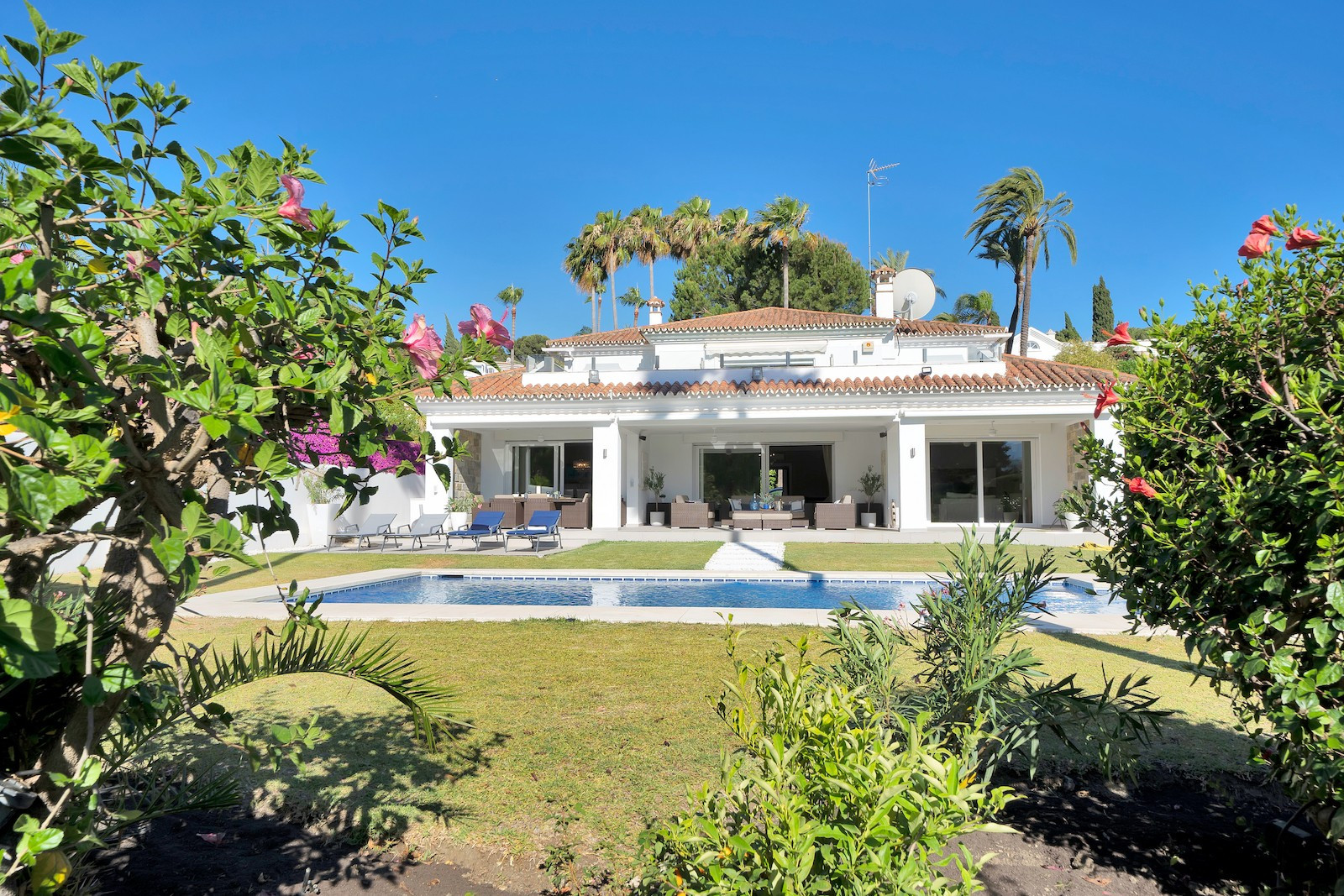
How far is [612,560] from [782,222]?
34.1 meters

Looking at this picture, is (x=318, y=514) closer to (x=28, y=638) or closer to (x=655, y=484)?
(x=655, y=484)

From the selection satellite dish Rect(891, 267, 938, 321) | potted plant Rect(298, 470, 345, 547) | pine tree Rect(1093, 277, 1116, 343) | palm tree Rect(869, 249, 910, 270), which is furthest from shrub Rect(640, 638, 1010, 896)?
pine tree Rect(1093, 277, 1116, 343)

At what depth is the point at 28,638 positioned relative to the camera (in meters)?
1.07

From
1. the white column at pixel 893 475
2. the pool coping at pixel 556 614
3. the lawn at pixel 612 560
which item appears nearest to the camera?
the pool coping at pixel 556 614

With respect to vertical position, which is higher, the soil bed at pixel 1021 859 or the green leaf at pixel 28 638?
the green leaf at pixel 28 638

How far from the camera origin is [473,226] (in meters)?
28.1

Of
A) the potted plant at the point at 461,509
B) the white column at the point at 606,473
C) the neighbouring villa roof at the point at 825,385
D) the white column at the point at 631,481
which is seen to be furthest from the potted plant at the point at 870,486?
the potted plant at the point at 461,509

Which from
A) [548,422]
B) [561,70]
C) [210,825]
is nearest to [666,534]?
[548,422]

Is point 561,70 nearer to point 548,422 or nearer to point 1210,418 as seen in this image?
point 548,422

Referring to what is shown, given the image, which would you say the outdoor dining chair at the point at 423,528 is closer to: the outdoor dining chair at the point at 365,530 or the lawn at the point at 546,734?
the outdoor dining chair at the point at 365,530

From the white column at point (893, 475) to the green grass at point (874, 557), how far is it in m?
4.16

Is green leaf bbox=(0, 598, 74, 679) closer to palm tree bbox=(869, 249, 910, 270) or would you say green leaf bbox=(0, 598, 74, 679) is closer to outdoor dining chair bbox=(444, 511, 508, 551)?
outdoor dining chair bbox=(444, 511, 508, 551)

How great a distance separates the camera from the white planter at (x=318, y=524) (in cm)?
1934

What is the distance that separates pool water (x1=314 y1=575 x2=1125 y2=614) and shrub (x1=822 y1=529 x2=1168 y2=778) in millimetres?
6515
